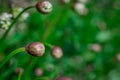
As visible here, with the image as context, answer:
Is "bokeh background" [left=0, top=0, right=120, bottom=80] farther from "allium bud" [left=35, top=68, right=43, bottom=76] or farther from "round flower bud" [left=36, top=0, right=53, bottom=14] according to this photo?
"round flower bud" [left=36, top=0, right=53, bottom=14]

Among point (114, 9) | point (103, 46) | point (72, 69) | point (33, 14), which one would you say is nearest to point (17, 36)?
point (33, 14)

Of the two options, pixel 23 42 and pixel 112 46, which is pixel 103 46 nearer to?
pixel 112 46

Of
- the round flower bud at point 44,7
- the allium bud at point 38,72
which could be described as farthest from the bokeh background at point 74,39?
the round flower bud at point 44,7

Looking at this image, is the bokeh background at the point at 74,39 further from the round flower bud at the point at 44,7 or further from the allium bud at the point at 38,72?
the round flower bud at the point at 44,7

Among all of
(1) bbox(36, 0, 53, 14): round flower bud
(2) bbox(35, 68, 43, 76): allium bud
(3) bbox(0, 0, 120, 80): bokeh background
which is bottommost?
(2) bbox(35, 68, 43, 76): allium bud

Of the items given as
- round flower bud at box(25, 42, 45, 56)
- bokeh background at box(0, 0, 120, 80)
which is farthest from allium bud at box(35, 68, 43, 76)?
round flower bud at box(25, 42, 45, 56)

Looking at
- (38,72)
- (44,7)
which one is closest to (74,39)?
(38,72)

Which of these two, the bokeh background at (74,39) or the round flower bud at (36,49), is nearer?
the round flower bud at (36,49)

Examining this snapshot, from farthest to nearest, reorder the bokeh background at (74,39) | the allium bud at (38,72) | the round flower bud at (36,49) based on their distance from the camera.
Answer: the bokeh background at (74,39) → the allium bud at (38,72) → the round flower bud at (36,49)
